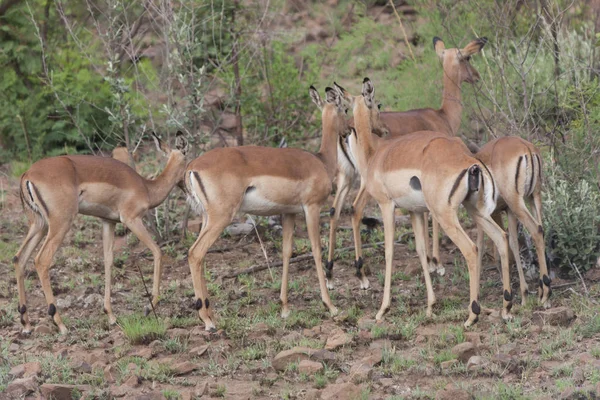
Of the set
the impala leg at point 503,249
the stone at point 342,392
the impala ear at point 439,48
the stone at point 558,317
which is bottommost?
the stone at point 342,392

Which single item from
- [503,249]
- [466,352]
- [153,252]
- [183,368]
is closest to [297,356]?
[183,368]

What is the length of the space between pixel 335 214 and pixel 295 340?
2.36 meters

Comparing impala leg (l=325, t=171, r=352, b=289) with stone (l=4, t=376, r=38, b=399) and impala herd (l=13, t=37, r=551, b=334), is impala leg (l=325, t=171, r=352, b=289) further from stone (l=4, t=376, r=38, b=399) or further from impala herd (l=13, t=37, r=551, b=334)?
stone (l=4, t=376, r=38, b=399)

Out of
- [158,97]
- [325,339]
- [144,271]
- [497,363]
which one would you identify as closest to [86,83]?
[158,97]

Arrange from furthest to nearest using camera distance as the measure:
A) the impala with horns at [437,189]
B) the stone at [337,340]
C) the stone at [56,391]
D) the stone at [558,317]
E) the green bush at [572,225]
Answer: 1. the green bush at [572,225]
2. the impala with horns at [437,189]
3. the stone at [558,317]
4. the stone at [337,340]
5. the stone at [56,391]

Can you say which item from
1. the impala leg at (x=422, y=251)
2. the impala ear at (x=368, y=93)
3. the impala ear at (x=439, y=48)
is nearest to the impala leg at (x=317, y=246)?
the impala leg at (x=422, y=251)

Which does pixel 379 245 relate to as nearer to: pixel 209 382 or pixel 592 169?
pixel 592 169

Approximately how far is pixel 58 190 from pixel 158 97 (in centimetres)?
609

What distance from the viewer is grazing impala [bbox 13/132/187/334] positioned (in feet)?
26.6

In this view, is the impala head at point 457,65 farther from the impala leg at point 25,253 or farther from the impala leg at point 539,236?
the impala leg at point 25,253

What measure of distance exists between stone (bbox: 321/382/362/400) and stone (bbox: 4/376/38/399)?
192cm

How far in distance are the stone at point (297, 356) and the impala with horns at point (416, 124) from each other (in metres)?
2.37

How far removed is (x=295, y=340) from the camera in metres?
7.36

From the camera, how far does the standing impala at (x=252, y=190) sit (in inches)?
311
